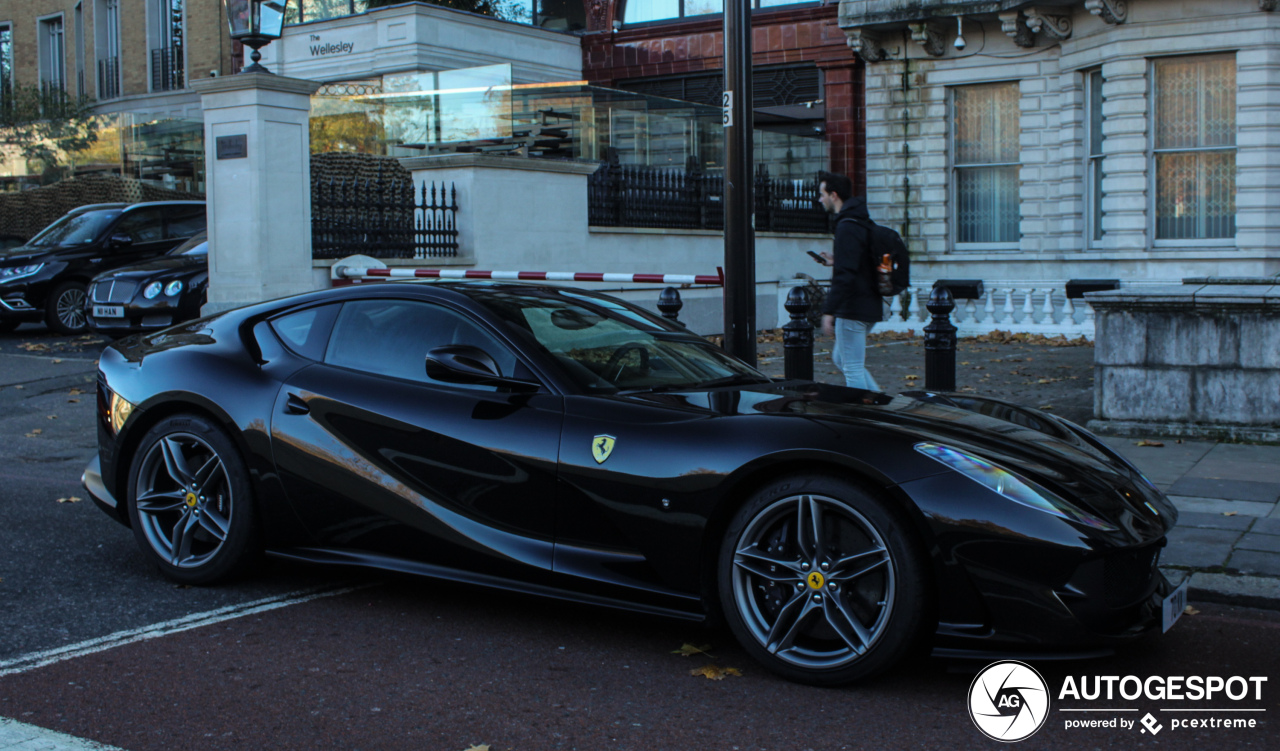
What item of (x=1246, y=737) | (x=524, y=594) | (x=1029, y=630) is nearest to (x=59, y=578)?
(x=524, y=594)

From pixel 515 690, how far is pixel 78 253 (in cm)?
1394

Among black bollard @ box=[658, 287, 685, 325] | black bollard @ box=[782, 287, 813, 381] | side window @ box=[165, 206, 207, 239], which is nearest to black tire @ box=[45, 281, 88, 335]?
side window @ box=[165, 206, 207, 239]

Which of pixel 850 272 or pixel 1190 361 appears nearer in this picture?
pixel 850 272

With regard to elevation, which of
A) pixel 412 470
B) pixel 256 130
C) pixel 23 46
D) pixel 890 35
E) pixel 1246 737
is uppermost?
pixel 23 46

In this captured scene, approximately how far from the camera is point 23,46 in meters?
36.3

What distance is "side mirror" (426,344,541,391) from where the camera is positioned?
4551mm

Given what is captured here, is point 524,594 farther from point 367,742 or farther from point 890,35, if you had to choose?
point 890,35

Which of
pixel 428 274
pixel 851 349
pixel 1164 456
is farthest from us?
pixel 428 274

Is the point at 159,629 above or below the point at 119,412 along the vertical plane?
below

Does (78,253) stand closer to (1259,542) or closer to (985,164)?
(985,164)

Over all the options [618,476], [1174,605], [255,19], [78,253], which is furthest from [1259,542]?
[78,253]

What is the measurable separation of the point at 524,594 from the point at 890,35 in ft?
56.9

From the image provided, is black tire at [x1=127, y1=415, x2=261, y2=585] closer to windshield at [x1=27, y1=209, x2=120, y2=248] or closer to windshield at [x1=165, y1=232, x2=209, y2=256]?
windshield at [x1=165, y1=232, x2=209, y2=256]

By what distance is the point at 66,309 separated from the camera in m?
15.8
